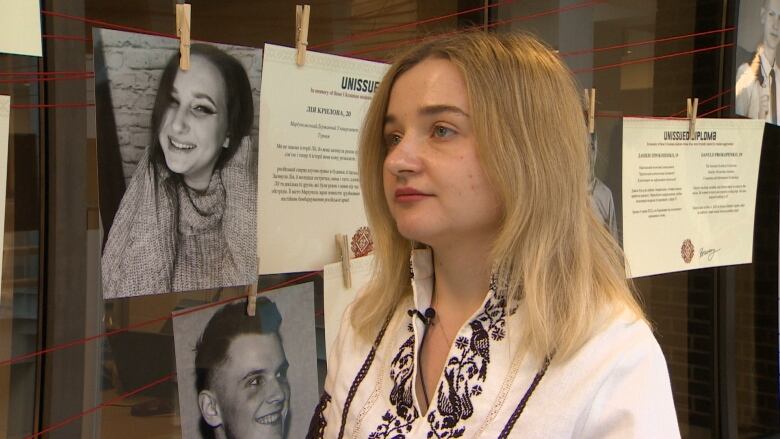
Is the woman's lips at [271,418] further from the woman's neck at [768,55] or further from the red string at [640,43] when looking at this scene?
the woman's neck at [768,55]

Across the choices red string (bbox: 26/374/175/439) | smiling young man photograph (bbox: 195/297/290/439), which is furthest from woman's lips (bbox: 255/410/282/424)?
red string (bbox: 26/374/175/439)

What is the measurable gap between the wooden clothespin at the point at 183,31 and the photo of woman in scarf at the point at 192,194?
0.03 metres

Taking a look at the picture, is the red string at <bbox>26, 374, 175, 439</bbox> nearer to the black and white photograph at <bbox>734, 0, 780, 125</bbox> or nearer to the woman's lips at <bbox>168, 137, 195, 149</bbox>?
the woman's lips at <bbox>168, 137, 195, 149</bbox>

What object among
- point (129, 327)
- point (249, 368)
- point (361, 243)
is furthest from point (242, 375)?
point (361, 243)

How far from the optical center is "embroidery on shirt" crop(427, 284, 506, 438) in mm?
1320

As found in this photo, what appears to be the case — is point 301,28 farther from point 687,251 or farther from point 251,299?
point 687,251

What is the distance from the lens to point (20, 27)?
1635 mm

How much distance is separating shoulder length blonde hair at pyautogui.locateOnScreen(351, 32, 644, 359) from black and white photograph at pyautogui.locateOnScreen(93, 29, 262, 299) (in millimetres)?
708

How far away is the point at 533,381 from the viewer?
129 cm

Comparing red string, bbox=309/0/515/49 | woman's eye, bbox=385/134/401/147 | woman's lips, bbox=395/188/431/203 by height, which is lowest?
woman's lips, bbox=395/188/431/203

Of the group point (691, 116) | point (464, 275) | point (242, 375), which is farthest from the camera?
point (691, 116)

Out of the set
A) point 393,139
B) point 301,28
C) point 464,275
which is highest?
point 301,28

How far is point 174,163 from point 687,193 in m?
2.16

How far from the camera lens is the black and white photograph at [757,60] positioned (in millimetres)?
3881
